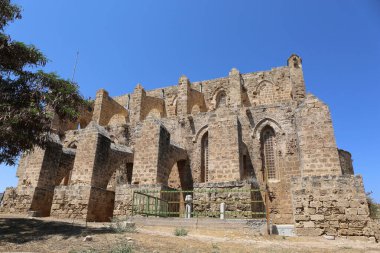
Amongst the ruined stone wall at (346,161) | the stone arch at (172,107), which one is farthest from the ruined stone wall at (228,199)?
the stone arch at (172,107)

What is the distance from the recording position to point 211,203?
11.2m

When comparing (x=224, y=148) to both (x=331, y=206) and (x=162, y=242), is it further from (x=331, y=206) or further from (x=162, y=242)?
(x=162, y=242)

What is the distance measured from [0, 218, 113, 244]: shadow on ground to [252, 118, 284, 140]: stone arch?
30.8 ft

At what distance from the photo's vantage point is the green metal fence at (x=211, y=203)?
10688 mm

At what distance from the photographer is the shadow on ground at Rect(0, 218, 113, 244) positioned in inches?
284

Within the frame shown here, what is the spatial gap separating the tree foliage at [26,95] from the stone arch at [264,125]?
9.22 metres

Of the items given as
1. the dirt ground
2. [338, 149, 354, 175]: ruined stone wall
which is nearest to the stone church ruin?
[338, 149, 354, 175]: ruined stone wall

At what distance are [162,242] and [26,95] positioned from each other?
21.0ft

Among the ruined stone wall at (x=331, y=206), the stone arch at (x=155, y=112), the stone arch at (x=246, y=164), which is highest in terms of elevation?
the stone arch at (x=155, y=112)

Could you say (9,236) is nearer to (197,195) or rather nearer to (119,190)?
(119,190)

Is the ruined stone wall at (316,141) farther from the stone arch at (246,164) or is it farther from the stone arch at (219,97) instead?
the stone arch at (219,97)

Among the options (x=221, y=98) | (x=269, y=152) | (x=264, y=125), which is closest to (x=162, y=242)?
(x=269, y=152)

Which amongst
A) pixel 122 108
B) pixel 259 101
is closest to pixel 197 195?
pixel 259 101

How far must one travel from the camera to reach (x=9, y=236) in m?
7.45
